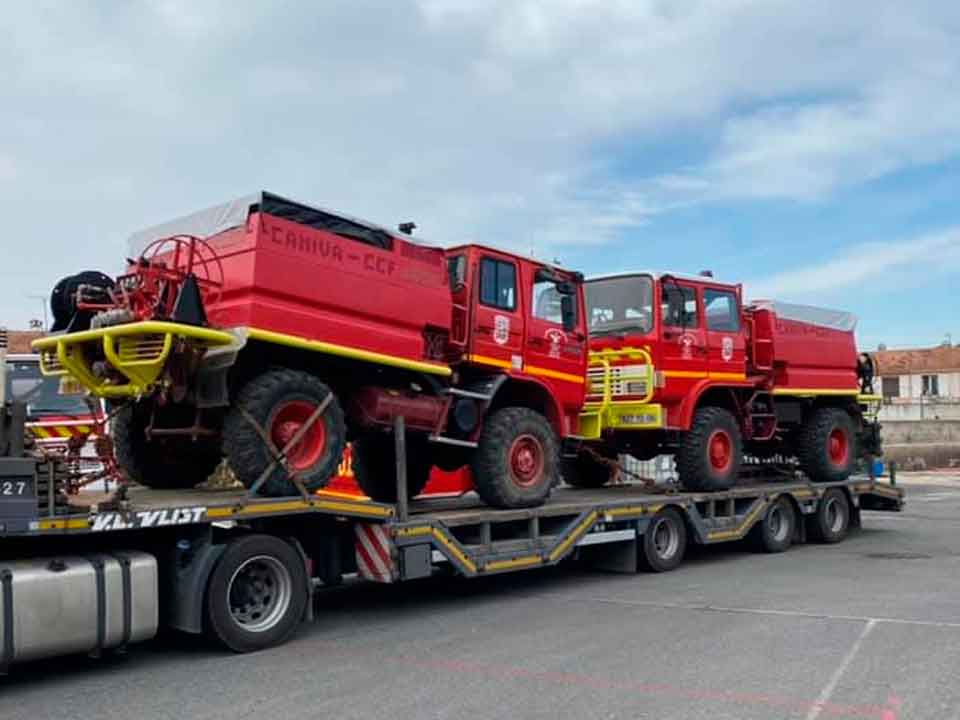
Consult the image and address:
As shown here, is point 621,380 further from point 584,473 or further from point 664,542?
point 584,473

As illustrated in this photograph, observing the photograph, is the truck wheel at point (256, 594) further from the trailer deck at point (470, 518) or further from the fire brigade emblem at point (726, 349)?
the fire brigade emblem at point (726, 349)

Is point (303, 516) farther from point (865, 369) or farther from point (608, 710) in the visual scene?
point (865, 369)

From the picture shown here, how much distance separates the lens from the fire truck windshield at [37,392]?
12867 mm

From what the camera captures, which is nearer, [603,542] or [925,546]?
[603,542]

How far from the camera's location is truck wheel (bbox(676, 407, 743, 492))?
43.0 ft

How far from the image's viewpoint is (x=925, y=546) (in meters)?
14.6

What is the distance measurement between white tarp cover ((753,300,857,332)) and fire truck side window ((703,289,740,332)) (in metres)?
0.93

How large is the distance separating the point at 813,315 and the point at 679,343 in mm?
3535

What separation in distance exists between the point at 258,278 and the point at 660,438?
7.16 m

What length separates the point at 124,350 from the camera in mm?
7797

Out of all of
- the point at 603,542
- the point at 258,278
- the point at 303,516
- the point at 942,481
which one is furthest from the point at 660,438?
the point at 942,481

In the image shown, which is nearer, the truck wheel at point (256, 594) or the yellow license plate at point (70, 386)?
the truck wheel at point (256, 594)

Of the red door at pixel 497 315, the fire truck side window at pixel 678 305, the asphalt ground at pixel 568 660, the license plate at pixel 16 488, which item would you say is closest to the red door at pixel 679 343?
the fire truck side window at pixel 678 305

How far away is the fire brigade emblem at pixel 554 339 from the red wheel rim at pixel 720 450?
3.01 metres
